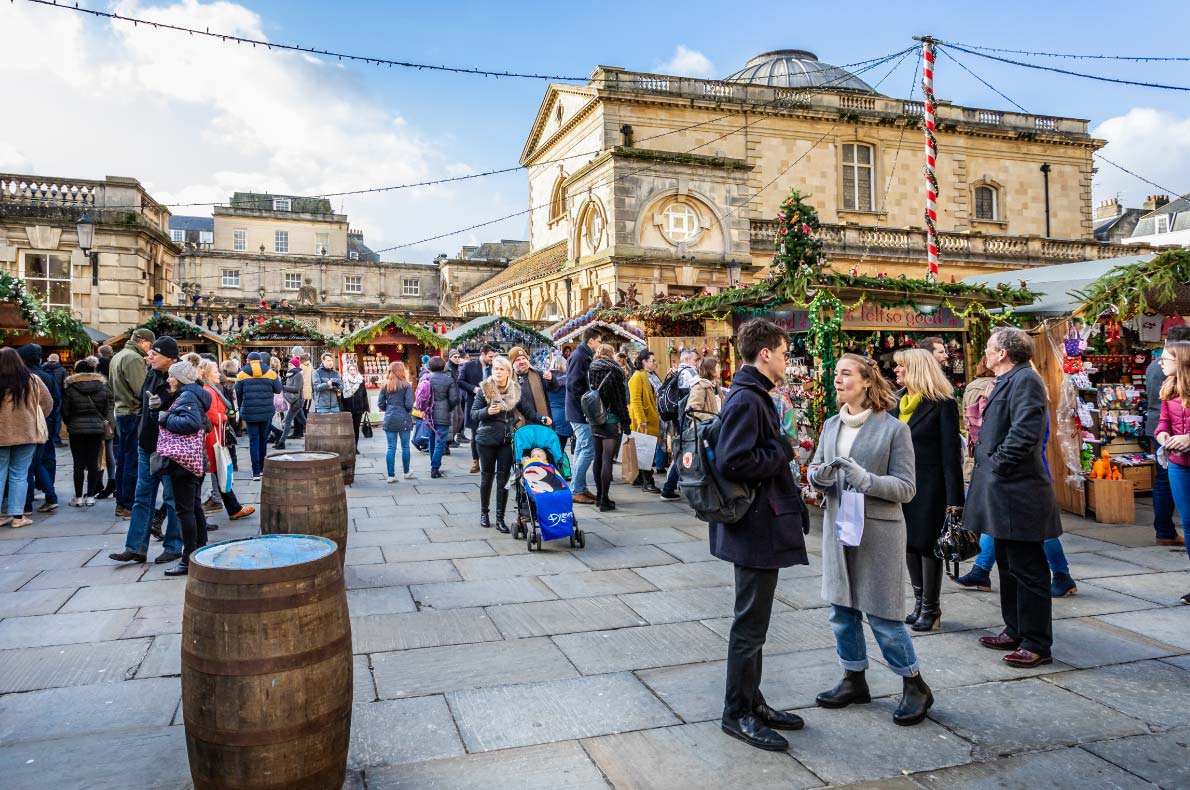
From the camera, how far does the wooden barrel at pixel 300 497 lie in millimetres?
5504

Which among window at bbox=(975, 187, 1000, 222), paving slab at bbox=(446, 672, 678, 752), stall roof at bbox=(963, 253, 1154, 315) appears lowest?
paving slab at bbox=(446, 672, 678, 752)

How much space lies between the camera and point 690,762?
133 inches

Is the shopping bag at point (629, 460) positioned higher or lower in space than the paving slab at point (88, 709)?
higher

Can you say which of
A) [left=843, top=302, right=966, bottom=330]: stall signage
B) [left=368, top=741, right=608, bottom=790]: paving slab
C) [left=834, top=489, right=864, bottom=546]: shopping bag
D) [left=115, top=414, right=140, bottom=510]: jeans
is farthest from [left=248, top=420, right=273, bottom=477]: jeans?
[left=834, top=489, right=864, bottom=546]: shopping bag

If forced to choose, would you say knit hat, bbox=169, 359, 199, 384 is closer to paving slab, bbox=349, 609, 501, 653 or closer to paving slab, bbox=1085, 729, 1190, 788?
paving slab, bbox=349, 609, 501, 653

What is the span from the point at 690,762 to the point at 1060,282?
9.46 meters

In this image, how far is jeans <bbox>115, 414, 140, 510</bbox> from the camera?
8.38m

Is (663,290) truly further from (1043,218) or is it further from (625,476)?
(1043,218)

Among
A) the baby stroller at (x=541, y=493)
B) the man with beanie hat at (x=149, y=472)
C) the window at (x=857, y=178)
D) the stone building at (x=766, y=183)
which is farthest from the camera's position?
the window at (x=857, y=178)

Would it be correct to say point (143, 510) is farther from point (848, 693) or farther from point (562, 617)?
point (848, 693)

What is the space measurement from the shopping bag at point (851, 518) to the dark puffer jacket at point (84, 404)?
29.4 feet

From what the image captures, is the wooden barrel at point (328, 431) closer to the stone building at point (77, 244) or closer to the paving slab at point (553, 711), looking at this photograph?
the paving slab at point (553, 711)

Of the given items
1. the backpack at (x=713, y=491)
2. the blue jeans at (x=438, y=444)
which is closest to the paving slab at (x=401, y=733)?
the backpack at (x=713, y=491)

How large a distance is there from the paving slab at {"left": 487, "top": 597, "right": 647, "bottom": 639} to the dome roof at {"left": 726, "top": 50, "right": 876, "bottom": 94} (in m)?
29.8
